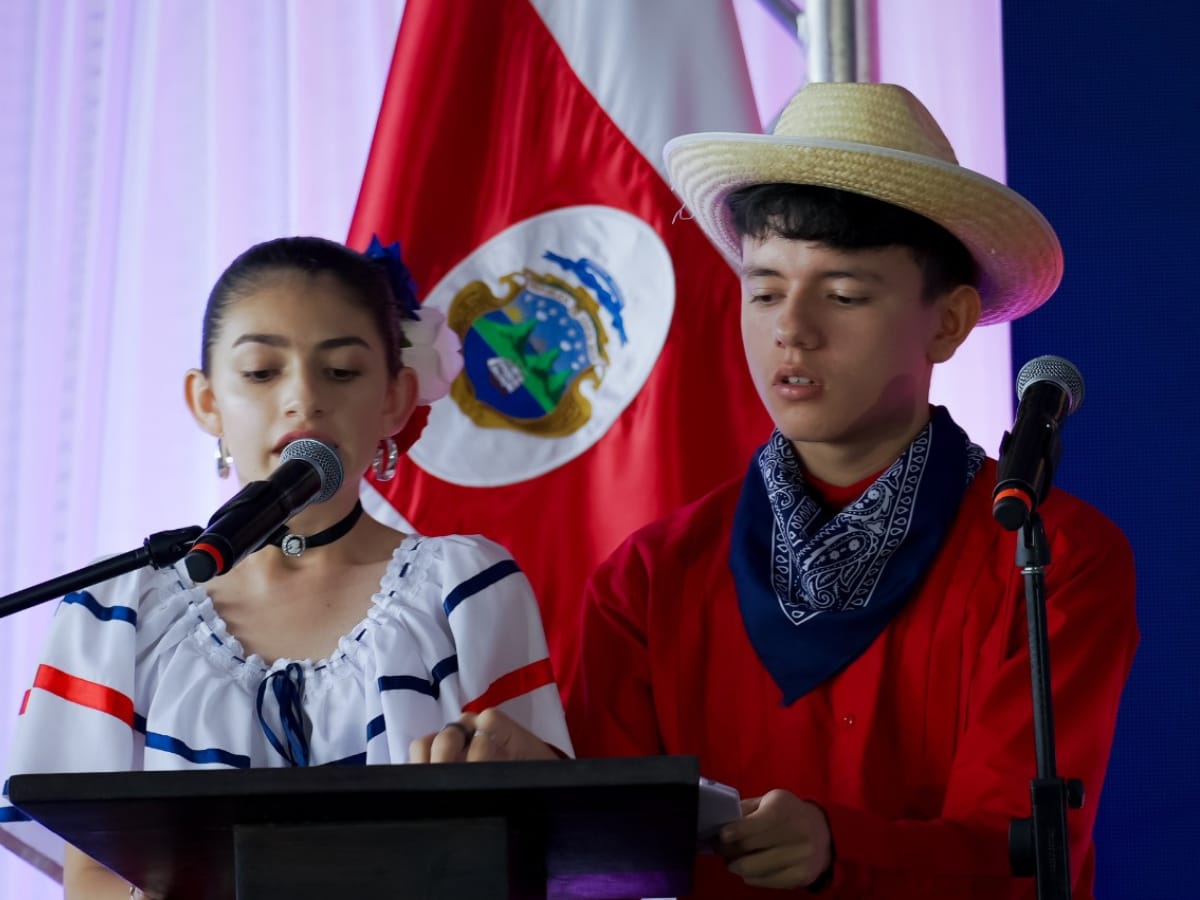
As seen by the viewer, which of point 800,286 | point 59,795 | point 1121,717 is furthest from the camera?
point 1121,717

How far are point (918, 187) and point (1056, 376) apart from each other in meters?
0.57

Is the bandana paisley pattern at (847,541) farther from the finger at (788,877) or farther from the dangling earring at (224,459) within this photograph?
the dangling earring at (224,459)

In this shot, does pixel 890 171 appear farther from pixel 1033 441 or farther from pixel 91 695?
pixel 91 695

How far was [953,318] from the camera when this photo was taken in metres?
2.22

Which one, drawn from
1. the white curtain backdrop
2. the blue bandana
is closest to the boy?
the blue bandana

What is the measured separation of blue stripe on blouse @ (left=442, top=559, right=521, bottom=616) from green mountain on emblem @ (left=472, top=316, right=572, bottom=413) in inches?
27.3

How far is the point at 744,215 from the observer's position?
2.22 metres

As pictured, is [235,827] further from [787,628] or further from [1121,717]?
[1121,717]

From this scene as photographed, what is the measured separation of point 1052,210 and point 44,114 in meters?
1.96

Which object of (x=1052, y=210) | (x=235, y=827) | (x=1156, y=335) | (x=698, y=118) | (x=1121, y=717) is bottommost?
(x=235, y=827)

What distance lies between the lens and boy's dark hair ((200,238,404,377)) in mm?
2168

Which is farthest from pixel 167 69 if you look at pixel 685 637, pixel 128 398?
pixel 685 637

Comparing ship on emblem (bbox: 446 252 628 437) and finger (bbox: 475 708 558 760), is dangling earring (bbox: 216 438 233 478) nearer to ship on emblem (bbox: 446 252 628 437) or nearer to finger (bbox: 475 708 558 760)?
finger (bbox: 475 708 558 760)

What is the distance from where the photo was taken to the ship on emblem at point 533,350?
110 inches
